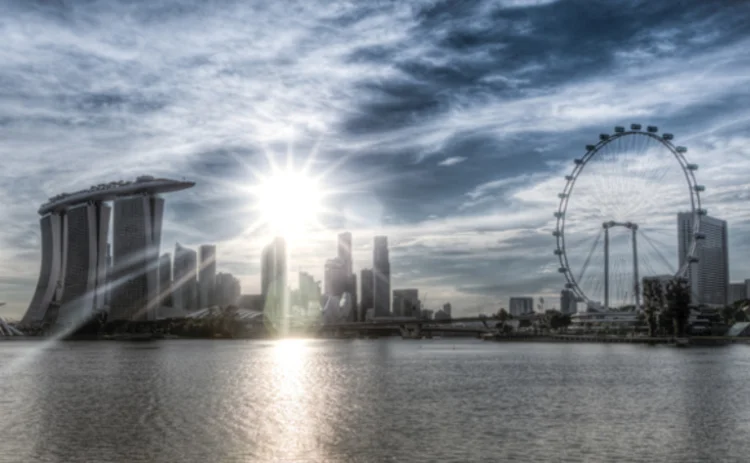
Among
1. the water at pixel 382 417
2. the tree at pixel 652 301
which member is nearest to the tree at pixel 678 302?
the tree at pixel 652 301

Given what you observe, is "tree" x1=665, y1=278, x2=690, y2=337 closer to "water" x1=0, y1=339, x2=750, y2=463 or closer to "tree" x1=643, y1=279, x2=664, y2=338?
"tree" x1=643, y1=279, x2=664, y2=338

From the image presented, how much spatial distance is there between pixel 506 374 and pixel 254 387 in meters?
26.4

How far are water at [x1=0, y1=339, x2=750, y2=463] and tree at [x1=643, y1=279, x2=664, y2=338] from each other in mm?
89746

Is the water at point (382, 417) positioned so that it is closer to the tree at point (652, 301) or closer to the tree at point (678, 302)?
the tree at point (678, 302)

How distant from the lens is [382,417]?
49.8 meters

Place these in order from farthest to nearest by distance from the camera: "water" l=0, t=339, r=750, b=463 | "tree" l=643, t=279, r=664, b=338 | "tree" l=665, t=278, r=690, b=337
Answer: "tree" l=643, t=279, r=664, b=338 < "tree" l=665, t=278, r=690, b=337 < "water" l=0, t=339, r=750, b=463

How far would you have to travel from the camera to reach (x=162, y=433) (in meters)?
43.8

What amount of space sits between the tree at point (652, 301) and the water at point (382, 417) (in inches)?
3533

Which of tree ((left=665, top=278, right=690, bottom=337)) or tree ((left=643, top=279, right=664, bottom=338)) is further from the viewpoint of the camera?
tree ((left=643, top=279, right=664, bottom=338))

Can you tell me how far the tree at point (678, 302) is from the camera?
168125 millimetres

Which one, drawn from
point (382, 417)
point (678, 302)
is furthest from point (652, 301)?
point (382, 417)

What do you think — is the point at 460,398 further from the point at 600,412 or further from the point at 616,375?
the point at 616,375

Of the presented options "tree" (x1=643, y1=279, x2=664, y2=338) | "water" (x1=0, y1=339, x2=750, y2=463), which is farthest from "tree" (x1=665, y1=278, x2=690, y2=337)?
"water" (x1=0, y1=339, x2=750, y2=463)

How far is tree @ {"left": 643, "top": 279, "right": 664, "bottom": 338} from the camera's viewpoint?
174 metres
